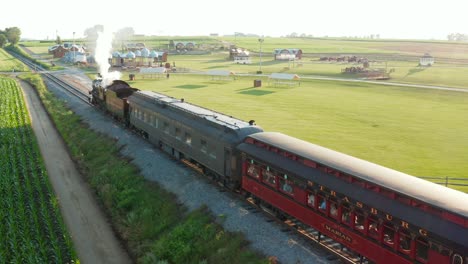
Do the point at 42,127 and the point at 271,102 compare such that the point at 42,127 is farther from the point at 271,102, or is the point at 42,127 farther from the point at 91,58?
the point at 91,58

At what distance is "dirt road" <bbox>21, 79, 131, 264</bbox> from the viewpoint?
74.9 feet

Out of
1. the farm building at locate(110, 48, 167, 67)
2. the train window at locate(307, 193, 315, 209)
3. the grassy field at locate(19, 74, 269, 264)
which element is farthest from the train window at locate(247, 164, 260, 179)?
the farm building at locate(110, 48, 167, 67)

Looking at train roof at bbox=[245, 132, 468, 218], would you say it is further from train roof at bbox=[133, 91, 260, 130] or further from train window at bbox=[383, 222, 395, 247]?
train roof at bbox=[133, 91, 260, 130]

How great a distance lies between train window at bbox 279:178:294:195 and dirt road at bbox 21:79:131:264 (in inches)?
330

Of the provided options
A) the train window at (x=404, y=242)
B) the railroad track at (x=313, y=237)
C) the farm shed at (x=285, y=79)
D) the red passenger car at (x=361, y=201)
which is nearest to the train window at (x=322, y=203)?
the red passenger car at (x=361, y=201)

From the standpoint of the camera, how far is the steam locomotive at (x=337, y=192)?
44.0 ft

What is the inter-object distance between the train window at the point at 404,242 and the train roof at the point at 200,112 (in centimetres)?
1174

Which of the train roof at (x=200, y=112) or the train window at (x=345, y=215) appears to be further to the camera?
the train roof at (x=200, y=112)

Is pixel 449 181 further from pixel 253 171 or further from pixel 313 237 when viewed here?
pixel 253 171

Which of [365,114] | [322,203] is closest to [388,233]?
[322,203]

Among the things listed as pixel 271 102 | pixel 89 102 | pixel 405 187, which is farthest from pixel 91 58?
pixel 405 187

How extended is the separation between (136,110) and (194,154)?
1254cm

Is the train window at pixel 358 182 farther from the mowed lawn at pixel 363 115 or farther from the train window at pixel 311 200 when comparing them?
the mowed lawn at pixel 363 115

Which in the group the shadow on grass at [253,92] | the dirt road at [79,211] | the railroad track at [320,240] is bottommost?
the dirt road at [79,211]
